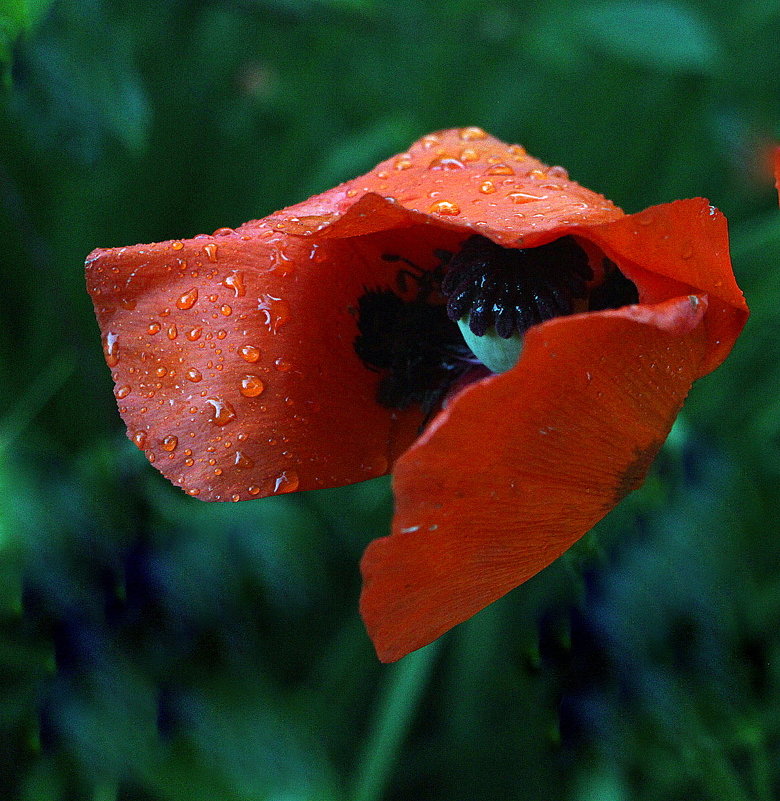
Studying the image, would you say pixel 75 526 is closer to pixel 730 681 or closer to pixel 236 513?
pixel 236 513

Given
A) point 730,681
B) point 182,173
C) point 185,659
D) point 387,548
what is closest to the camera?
point 387,548

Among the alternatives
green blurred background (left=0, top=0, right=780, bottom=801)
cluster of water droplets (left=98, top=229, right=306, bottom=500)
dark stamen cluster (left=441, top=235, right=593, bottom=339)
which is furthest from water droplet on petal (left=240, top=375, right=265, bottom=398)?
green blurred background (left=0, top=0, right=780, bottom=801)

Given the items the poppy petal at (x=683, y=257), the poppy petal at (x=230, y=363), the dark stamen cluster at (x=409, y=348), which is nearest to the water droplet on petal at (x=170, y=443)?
the poppy petal at (x=230, y=363)

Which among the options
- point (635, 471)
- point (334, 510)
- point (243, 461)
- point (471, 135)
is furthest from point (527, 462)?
point (334, 510)

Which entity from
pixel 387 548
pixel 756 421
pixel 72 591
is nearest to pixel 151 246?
pixel 387 548

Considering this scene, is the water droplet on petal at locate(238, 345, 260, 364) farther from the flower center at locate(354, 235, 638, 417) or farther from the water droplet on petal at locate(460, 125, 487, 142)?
the water droplet on petal at locate(460, 125, 487, 142)

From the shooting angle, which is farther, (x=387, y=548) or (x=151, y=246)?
(x=151, y=246)

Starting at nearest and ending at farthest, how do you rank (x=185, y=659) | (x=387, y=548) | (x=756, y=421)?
(x=387, y=548) → (x=185, y=659) → (x=756, y=421)
